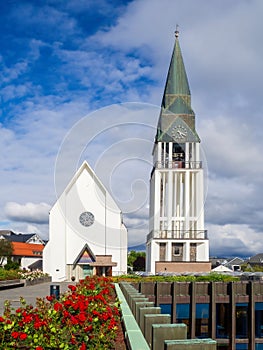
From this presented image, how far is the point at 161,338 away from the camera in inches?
157

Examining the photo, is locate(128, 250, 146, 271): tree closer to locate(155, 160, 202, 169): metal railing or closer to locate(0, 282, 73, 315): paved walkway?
locate(155, 160, 202, 169): metal railing

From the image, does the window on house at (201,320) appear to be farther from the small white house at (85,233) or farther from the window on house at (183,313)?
the small white house at (85,233)

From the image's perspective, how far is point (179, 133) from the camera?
5375cm

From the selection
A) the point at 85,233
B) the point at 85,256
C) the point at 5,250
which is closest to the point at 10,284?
the point at 85,256

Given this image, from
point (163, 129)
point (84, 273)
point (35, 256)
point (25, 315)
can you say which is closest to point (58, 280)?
point (84, 273)

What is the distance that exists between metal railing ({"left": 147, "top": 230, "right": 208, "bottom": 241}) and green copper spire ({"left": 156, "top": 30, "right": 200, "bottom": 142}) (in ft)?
33.2

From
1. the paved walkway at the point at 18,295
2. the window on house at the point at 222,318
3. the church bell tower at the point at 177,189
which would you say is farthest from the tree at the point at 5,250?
the window on house at the point at 222,318

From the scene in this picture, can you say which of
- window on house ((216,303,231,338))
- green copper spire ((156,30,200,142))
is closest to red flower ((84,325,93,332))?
window on house ((216,303,231,338))

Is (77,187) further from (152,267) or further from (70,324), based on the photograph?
(70,324)

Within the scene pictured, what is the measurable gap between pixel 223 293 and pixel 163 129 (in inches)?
1157

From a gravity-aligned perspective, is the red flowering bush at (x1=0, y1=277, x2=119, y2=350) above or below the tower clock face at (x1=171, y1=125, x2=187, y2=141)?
below

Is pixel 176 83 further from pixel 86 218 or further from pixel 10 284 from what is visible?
pixel 10 284

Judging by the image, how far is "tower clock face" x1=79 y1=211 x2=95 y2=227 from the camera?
51.8m

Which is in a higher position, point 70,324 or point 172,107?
point 172,107
